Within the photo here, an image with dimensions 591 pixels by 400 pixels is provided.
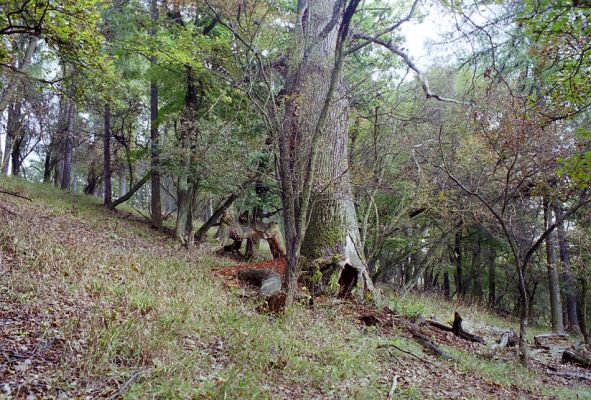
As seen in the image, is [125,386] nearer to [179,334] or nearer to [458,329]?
[179,334]

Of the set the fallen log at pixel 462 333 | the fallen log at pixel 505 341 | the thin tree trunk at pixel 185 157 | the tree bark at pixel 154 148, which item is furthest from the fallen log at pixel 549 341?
the tree bark at pixel 154 148

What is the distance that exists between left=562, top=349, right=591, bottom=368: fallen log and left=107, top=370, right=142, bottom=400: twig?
23.7 feet

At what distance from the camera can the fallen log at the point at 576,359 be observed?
22.4ft

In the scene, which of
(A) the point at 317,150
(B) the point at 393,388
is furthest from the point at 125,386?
(A) the point at 317,150

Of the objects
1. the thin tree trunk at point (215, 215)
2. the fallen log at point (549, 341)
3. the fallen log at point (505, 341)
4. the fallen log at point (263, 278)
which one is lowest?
the fallen log at point (549, 341)

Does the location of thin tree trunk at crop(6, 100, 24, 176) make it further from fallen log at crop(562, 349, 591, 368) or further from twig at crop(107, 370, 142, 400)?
fallen log at crop(562, 349, 591, 368)

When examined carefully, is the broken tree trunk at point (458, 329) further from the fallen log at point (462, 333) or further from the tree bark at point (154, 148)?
the tree bark at point (154, 148)

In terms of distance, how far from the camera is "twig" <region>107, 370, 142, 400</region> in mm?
2992

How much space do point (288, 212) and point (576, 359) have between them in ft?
19.0

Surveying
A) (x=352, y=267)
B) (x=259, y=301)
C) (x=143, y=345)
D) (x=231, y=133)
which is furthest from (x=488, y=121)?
(x=143, y=345)

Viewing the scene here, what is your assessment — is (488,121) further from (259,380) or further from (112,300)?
(112,300)

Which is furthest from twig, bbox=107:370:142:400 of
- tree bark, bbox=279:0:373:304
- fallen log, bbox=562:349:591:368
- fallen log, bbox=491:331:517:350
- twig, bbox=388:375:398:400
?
fallen log, bbox=562:349:591:368

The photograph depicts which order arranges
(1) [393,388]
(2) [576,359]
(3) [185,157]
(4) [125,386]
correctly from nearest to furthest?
1. (4) [125,386]
2. (1) [393,388]
3. (2) [576,359]
4. (3) [185,157]

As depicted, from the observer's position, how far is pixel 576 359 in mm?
6957
